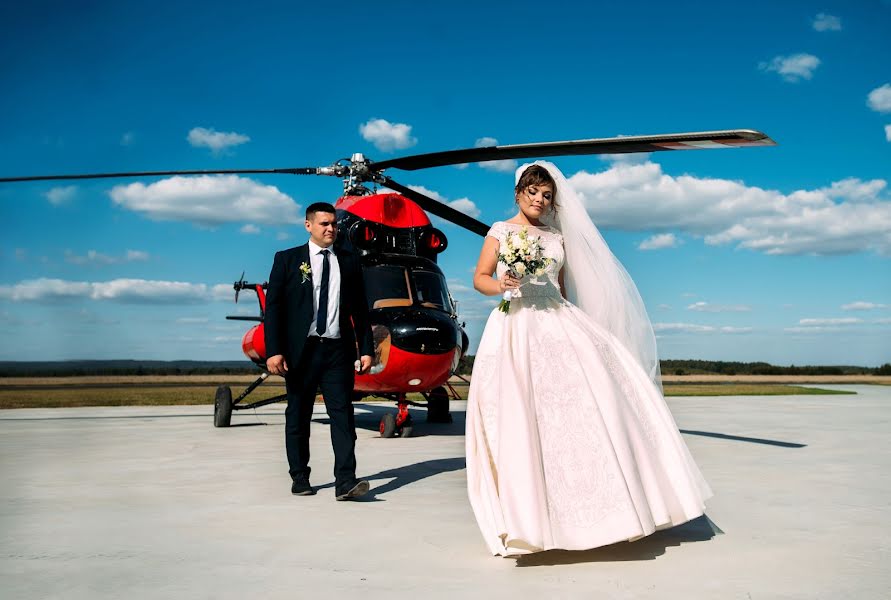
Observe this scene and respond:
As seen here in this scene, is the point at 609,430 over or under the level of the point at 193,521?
over

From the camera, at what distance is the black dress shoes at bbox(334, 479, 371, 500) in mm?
5480

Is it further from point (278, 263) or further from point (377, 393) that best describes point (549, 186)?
point (377, 393)

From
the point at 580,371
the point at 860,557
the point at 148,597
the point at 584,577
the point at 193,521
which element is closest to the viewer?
the point at 148,597

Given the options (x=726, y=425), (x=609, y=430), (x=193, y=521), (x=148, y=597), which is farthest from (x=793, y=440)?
(x=148, y=597)

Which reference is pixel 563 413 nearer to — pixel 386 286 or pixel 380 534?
pixel 380 534

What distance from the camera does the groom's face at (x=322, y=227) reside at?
5.74 m

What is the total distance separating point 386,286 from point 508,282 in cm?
594

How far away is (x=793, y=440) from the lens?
32.9 ft

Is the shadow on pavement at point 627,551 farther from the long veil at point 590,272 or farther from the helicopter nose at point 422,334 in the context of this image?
the helicopter nose at point 422,334

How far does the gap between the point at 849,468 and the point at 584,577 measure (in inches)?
205

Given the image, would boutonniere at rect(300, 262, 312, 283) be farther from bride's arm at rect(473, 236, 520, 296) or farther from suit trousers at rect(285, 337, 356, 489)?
bride's arm at rect(473, 236, 520, 296)

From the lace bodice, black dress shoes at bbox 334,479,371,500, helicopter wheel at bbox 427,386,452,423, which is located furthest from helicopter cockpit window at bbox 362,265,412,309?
the lace bodice

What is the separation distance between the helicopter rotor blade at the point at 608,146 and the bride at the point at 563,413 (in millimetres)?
2053

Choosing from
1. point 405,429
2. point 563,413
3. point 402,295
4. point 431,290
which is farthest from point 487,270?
point 405,429
